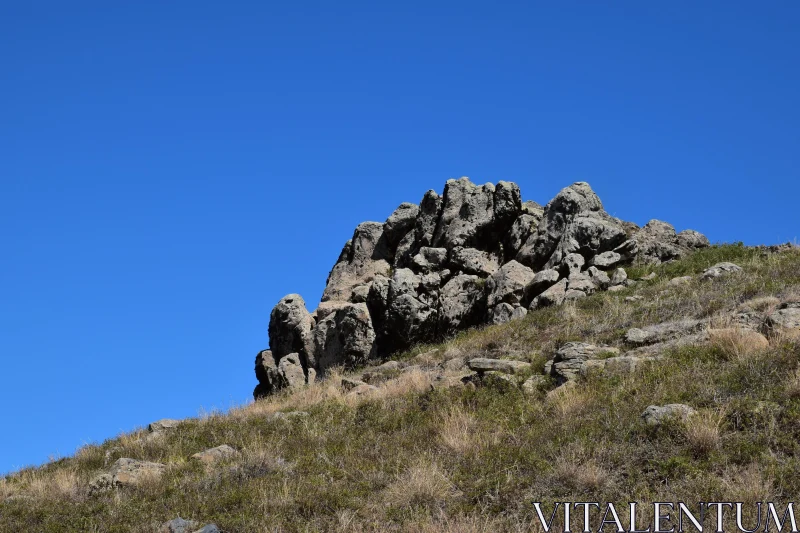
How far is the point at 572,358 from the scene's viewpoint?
14547 mm

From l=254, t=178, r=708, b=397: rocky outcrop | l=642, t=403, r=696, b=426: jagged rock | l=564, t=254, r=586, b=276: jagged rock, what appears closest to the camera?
Answer: l=642, t=403, r=696, b=426: jagged rock

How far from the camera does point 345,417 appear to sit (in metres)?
14.5

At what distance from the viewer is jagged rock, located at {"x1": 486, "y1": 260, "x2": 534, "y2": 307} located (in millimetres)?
25391

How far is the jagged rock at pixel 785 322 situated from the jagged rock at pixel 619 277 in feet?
32.3

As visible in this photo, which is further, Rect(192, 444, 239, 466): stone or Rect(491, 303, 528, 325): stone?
Rect(491, 303, 528, 325): stone

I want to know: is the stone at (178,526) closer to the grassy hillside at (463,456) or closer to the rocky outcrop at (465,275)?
the grassy hillside at (463,456)

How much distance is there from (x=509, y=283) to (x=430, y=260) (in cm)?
408

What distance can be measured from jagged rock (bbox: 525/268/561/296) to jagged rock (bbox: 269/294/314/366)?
27.2ft

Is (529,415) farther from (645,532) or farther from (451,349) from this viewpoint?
(451,349)

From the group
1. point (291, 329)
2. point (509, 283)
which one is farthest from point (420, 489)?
point (291, 329)

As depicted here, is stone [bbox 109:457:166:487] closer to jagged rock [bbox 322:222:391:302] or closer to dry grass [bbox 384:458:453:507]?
dry grass [bbox 384:458:453:507]

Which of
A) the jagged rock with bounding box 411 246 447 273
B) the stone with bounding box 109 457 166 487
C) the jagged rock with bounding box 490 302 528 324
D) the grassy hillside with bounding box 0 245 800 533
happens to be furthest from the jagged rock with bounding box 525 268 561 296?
the stone with bounding box 109 457 166 487

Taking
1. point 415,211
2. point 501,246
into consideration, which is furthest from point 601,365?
point 415,211

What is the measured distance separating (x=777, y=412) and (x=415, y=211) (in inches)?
939
